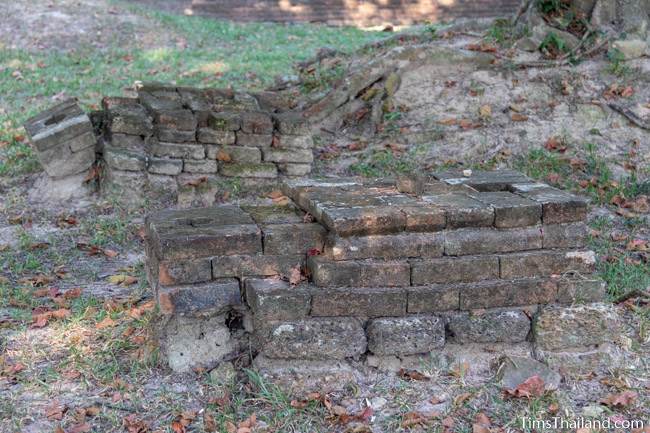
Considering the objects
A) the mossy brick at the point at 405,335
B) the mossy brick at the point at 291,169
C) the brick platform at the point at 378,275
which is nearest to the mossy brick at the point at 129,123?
the mossy brick at the point at 291,169

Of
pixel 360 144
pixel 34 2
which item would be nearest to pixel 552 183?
pixel 360 144

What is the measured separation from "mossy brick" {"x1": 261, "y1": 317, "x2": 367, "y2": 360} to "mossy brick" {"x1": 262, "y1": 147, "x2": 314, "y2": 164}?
9.77ft

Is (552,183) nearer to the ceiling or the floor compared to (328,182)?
nearer to the floor

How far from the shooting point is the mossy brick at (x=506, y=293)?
3.36 metres

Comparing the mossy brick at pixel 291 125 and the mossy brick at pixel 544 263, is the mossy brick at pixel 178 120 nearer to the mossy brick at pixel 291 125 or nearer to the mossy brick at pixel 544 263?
the mossy brick at pixel 291 125

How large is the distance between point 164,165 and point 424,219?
9.91 ft

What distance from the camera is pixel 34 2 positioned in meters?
13.1

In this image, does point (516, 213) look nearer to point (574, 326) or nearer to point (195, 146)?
point (574, 326)

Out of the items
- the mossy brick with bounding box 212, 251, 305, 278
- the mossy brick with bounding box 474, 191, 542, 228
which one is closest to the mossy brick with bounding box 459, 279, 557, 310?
the mossy brick with bounding box 474, 191, 542, 228

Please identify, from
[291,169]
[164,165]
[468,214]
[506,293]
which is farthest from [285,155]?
[506,293]

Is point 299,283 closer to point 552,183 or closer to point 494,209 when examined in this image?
point 494,209

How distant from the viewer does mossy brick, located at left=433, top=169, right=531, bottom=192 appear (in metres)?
3.85

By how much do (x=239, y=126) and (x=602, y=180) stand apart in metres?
2.70

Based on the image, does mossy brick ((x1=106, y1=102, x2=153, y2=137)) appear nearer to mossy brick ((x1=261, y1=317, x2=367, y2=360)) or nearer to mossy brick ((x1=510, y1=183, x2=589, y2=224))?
mossy brick ((x1=261, y1=317, x2=367, y2=360))
